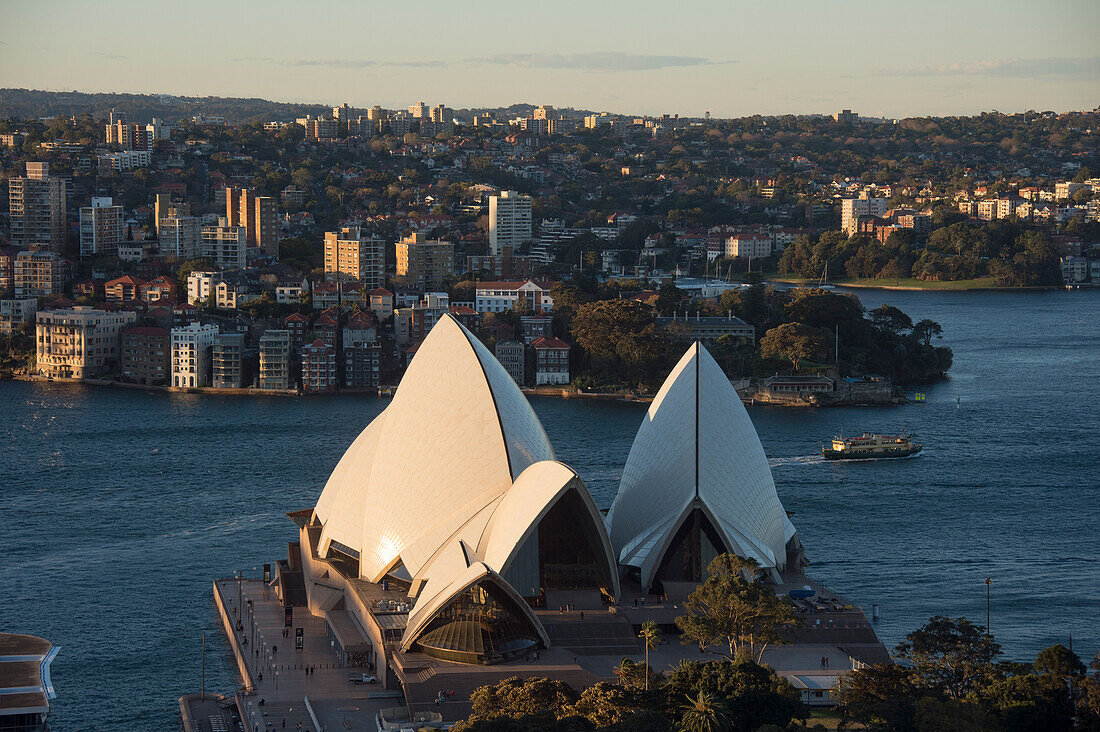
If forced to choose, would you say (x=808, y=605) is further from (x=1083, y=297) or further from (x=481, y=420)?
(x=1083, y=297)

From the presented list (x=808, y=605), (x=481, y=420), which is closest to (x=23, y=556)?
(x=481, y=420)

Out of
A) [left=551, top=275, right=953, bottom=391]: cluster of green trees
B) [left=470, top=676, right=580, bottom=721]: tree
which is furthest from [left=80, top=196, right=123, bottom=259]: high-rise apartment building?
[left=470, top=676, right=580, bottom=721]: tree

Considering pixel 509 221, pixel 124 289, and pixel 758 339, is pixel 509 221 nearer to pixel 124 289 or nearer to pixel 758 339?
pixel 124 289

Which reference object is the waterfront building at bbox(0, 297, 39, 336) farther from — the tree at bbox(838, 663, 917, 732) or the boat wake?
the tree at bbox(838, 663, 917, 732)

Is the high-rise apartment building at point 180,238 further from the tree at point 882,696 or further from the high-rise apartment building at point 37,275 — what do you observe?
the tree at point 882,696

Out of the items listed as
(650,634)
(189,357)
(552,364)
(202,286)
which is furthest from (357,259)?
(650,634)

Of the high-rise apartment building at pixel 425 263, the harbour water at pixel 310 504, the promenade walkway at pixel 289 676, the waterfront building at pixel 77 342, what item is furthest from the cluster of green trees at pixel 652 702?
the high-rise apartment building at pixel 425 263
